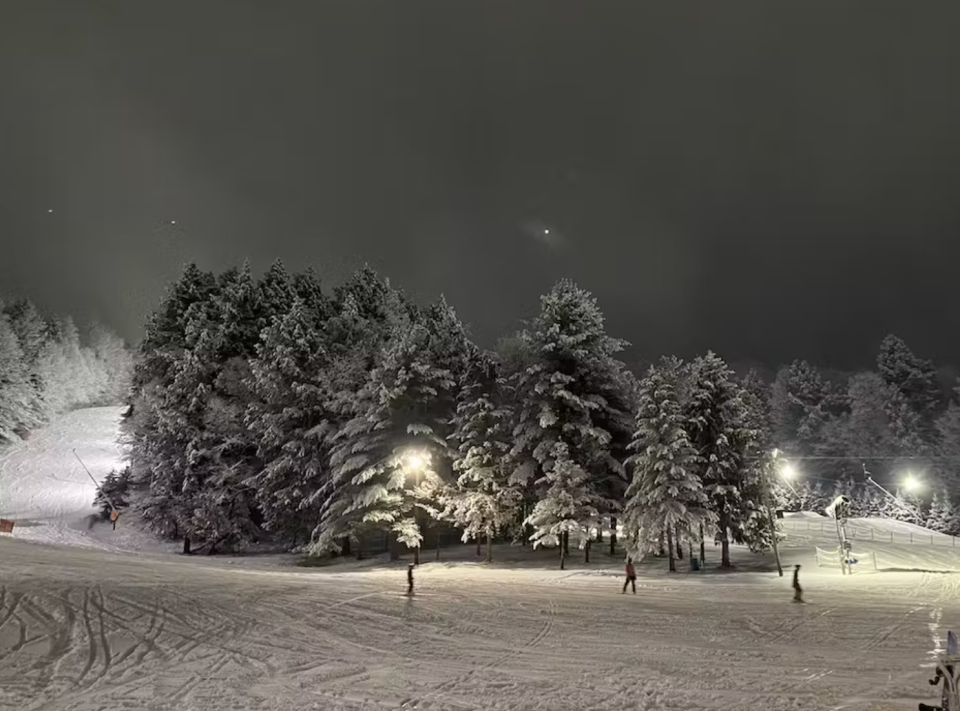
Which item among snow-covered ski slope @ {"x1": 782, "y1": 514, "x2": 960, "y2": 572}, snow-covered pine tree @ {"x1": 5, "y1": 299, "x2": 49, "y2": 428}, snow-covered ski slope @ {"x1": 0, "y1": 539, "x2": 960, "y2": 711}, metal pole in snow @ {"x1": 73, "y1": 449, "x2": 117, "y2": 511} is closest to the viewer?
snow-covered ski slope @ {"x1": 0, "y1": 539, "x2": 960, "y2": 711}

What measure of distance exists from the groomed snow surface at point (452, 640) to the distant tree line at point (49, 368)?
4158 cm

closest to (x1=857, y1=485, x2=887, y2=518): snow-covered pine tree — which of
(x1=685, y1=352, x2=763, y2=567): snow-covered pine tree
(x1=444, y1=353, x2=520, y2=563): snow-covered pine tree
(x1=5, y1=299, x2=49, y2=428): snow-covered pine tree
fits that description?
(x1=685, y1=352, x2=763, y2=567): snow-covered pine tree

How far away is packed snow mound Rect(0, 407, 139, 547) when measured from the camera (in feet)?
136

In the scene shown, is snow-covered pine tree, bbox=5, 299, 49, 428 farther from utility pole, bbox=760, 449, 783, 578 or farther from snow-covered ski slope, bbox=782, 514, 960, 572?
snow-covered ski slope, bbox=782, 514, 960, 572

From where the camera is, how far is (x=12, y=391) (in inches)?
2328

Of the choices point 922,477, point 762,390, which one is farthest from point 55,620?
point 762,390

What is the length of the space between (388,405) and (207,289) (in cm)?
2166

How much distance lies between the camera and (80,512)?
150ft

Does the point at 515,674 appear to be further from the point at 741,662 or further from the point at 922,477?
the point at 922,477

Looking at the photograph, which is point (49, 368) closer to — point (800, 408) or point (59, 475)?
point (59, 475)

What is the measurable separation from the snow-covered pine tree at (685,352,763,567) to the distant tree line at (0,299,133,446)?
47911mm

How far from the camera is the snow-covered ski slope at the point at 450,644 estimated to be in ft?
36.6

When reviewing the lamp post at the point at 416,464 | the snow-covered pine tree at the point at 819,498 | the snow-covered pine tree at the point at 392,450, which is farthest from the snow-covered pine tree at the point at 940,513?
the lamp post at the point at 416,464

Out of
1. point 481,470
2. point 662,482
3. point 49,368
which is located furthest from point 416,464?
point 49,368
